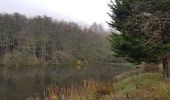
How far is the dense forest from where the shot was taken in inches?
3612

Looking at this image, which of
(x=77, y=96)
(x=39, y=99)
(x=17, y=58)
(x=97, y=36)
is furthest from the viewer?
(x=97, y=36)

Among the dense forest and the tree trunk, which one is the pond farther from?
the dense forest

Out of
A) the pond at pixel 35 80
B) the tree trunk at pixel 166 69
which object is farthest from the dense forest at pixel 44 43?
the tree trunk at pixel 166 69

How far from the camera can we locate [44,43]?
320 ft

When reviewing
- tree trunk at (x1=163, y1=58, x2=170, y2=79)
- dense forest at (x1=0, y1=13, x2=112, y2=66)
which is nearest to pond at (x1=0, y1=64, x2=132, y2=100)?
tree trunk at (x1=163, y1=58, x2=170, y2=79)

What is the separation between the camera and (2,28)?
9200 centimetres

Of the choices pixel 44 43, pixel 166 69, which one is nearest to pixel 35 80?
pixel 166 69

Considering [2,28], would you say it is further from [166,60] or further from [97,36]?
[166,60]

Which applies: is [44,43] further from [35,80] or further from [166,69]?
[166,69]

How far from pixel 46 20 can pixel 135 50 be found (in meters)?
87.2

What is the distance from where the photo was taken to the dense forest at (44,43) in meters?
91.8

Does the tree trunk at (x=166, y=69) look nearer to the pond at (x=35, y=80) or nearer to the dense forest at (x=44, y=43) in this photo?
the pond at (x=35, y=80)

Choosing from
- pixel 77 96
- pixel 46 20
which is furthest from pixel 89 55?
pixel 77 96

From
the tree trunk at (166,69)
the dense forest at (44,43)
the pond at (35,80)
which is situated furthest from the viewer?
the dense forest at (44,43)
